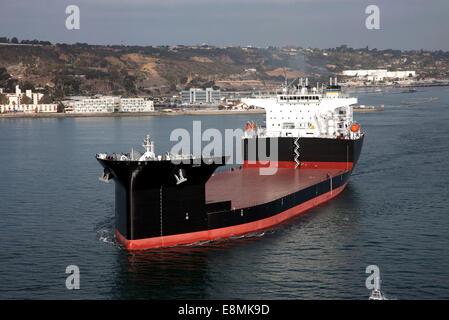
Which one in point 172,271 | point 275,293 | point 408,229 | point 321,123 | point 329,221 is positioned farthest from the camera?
point 321,123

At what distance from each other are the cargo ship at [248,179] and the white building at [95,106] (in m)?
83.0

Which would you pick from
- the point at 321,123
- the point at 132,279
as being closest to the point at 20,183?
the point at 321,123

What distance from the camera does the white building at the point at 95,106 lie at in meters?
114

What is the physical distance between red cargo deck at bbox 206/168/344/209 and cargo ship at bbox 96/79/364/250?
4 centimetres

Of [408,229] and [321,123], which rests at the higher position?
[321,123]

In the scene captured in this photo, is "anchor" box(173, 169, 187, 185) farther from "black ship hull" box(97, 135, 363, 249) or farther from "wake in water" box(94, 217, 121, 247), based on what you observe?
"wake in water" box(94, 217, 121, 247)

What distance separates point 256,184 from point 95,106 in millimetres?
92972

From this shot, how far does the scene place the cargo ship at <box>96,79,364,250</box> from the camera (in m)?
18.7

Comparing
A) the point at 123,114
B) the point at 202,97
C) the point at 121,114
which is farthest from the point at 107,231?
the point at 202,97

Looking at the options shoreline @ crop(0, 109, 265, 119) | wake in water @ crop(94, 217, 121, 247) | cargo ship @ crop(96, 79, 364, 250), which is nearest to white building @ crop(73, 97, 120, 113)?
shoreline @ crop(0, 109, 265, 119)

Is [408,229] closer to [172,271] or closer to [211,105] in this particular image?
[172,271]

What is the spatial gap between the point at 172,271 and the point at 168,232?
198cm

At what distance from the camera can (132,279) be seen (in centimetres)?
1689

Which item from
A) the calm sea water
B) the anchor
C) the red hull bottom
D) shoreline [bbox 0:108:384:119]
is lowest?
the calm sea water
